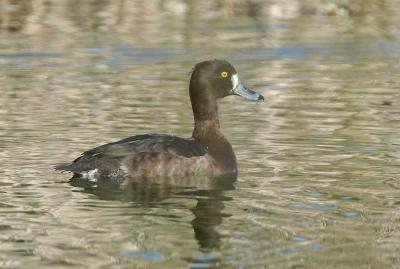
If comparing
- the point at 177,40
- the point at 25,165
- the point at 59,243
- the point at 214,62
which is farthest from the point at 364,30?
the point at 59,243

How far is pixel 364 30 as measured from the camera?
73.4 ft

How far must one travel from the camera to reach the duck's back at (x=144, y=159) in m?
11.1

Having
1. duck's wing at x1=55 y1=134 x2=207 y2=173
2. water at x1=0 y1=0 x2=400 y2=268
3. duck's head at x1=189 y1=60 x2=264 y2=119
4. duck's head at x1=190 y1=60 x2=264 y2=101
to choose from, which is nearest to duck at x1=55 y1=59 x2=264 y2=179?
duck's wing at x1=55 y1=134 x2=207 y2=173

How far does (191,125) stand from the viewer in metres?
14.0

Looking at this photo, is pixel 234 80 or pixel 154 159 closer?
pixel 154 159

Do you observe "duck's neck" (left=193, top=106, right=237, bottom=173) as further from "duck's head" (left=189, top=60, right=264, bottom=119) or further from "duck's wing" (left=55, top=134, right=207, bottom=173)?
"duck's wing" (left=55, top=134, right=207, bottom=173)

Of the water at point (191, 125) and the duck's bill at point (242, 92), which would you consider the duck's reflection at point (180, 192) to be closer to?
the water at point (191, 125)

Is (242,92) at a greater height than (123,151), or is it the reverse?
(242,92)

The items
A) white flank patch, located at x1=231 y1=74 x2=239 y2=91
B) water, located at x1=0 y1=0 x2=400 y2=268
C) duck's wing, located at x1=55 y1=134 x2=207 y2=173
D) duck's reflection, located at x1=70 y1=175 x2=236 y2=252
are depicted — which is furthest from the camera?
white flank patch, located at x1=231 y1=74 x2=239 y2=91

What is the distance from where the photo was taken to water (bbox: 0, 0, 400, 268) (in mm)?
8344

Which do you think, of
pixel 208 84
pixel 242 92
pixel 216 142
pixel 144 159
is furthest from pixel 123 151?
pixel 242 92

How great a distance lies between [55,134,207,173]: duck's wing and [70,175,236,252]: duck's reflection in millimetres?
152

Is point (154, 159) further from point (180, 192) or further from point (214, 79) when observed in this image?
point (214, 79)

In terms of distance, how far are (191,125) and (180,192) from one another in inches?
139
